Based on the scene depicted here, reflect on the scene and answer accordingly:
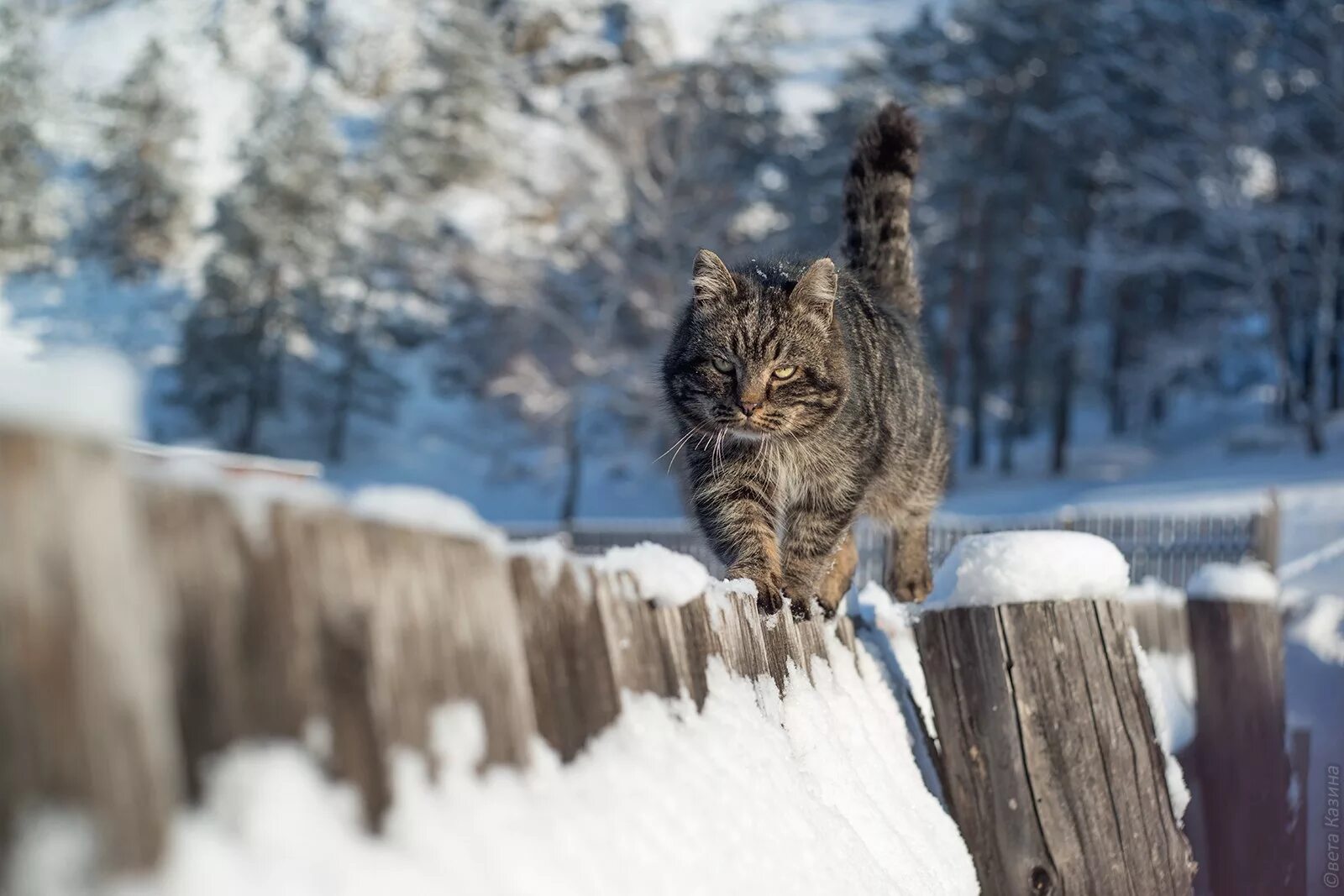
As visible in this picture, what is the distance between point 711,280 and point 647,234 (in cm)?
1878

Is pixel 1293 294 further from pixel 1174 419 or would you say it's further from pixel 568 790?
pixel 568 790

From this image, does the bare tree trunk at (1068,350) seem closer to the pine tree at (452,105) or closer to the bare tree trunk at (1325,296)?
the bare tree trunk at (1325,296)

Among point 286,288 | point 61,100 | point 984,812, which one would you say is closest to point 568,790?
point 984,812

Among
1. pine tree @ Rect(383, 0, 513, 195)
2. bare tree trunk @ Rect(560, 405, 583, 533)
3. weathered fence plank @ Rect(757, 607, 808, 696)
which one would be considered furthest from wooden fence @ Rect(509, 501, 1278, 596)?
pine tree @ Rect(383, 0, 513, 195)

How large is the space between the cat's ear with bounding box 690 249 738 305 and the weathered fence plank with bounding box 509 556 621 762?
2.44m

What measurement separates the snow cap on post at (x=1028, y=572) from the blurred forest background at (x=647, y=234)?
16.6m

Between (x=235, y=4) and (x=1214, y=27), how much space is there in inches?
1668

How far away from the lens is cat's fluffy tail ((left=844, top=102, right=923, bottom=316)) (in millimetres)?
4188

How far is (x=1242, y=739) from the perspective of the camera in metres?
4.43

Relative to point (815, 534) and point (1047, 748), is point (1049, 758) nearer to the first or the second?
point (1047, 748)

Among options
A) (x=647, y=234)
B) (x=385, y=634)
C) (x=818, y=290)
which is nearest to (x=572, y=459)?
→ (x=647, y=234)

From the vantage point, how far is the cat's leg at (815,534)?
3.44 m

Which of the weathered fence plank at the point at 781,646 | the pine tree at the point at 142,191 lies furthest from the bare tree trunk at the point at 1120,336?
the pine tree at the point at 142,191

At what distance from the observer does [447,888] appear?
0.99m
